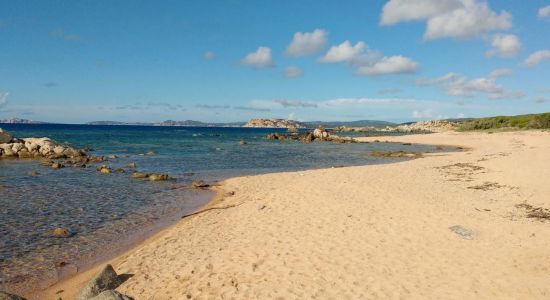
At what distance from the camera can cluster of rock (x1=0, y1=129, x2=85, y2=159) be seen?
41.5 m

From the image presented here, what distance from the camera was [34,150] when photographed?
141ft

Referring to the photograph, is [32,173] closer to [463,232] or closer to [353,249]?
[353,249]

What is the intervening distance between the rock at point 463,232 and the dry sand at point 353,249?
0.43 feet

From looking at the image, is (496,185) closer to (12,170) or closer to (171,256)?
(171,256)

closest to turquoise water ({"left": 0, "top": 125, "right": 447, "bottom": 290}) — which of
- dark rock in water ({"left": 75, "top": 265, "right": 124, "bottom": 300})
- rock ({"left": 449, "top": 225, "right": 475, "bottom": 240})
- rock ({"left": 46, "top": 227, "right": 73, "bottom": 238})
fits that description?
rock ({"left": 46, "top": 227, "right": 73, "bottom": 238})

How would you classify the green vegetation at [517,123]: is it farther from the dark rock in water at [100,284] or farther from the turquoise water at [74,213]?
the dark rock in water at [100,284]

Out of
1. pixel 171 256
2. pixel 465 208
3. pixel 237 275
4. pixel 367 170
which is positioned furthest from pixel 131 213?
pixel 367 170

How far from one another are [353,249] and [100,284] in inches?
285

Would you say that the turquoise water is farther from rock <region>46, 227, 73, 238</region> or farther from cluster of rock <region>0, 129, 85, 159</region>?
cluster of rock <region>0, 129, 85, 159</region>

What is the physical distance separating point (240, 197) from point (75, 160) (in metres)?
25.8

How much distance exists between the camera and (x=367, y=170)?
28250mm

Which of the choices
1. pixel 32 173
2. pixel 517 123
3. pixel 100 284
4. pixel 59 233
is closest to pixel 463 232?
pixel 100 284

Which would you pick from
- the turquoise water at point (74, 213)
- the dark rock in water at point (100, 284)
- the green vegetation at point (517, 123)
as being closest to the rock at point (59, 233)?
the turquoise water at point (74, 213)

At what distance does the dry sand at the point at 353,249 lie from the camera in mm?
8773
